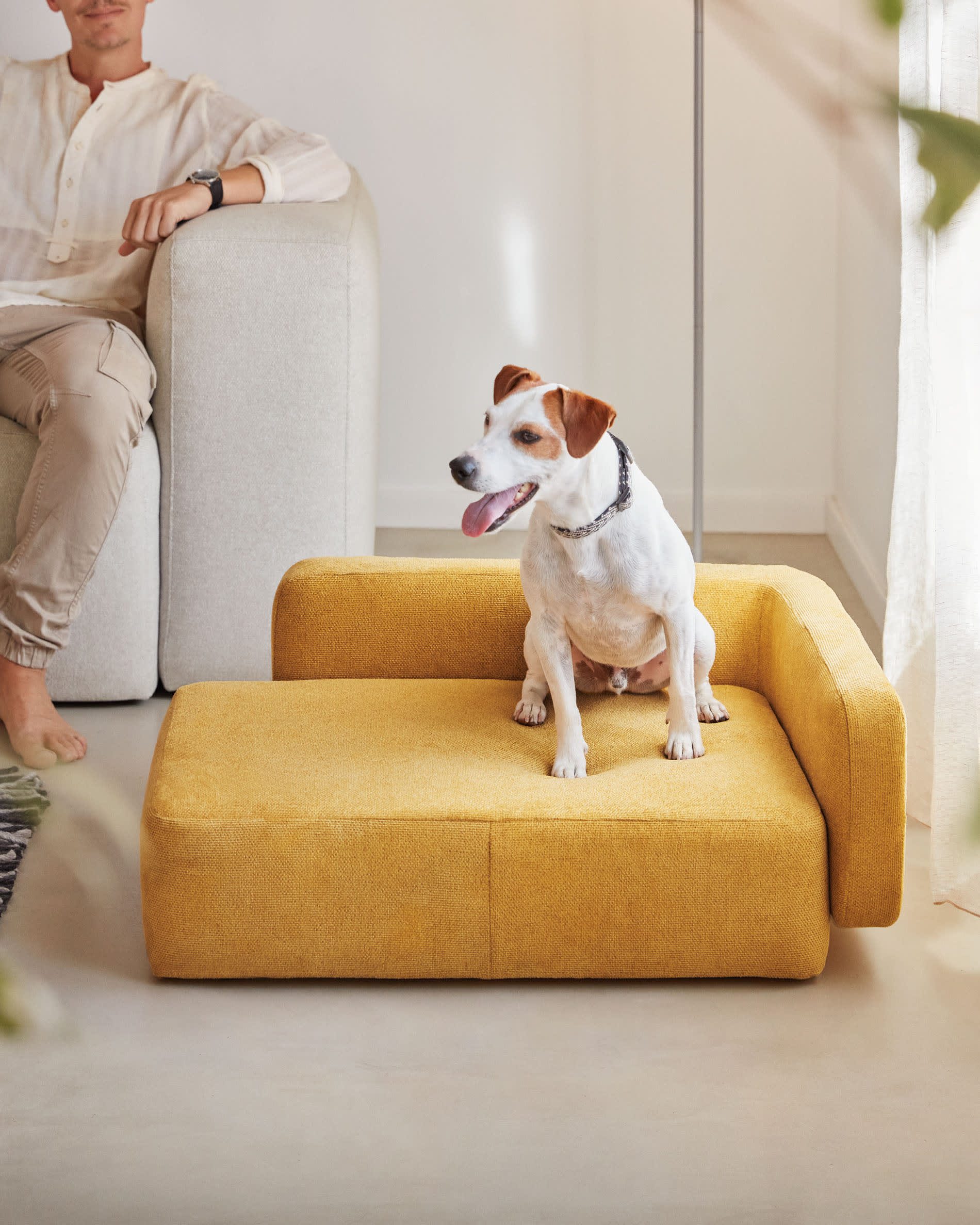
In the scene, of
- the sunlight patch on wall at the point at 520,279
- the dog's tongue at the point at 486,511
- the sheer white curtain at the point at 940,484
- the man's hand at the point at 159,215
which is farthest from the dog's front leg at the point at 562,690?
the sunlight patch on wall at the point at 520,279

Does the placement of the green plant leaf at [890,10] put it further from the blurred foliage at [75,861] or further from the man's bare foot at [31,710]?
the man's bare foot at [31,710]

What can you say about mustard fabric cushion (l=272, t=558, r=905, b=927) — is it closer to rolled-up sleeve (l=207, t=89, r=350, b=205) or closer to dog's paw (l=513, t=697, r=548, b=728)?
dog's paw (l=513, t=697, r=548, b=728)

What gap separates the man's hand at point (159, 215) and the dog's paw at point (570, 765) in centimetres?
125

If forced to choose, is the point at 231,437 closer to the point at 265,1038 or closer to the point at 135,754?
the point at 135,754

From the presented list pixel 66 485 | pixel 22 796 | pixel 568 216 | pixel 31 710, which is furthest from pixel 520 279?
pixel 22 796

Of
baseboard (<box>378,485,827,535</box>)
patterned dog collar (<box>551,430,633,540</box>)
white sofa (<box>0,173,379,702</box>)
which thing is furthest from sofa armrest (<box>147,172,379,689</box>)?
baseboard (<box>378,485,827,535</box>)

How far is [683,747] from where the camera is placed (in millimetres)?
1486

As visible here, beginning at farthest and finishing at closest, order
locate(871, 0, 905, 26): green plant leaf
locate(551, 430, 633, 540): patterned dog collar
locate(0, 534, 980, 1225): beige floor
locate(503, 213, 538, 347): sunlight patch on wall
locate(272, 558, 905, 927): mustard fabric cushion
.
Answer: locate(503, 213, 538, 347): sunlight patch on wall, locate(272, 558, 905, 927): mustard fabric cushion, locate(551, 430, 633, 540): patterned dog collar, locate(0, 534, 980, 1225): beige floor, locate(871, 0, 905, 26): green plant leaf

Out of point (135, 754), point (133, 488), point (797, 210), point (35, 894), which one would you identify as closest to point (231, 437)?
point (133, 488)

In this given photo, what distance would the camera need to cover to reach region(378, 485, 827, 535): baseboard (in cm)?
334

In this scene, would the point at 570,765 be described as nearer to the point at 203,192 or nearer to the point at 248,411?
the point at 248,411

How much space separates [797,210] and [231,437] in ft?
5.63

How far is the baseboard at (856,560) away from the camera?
2684 millimetres

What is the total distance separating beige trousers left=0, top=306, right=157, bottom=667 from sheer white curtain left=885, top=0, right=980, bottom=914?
3.94 ft
